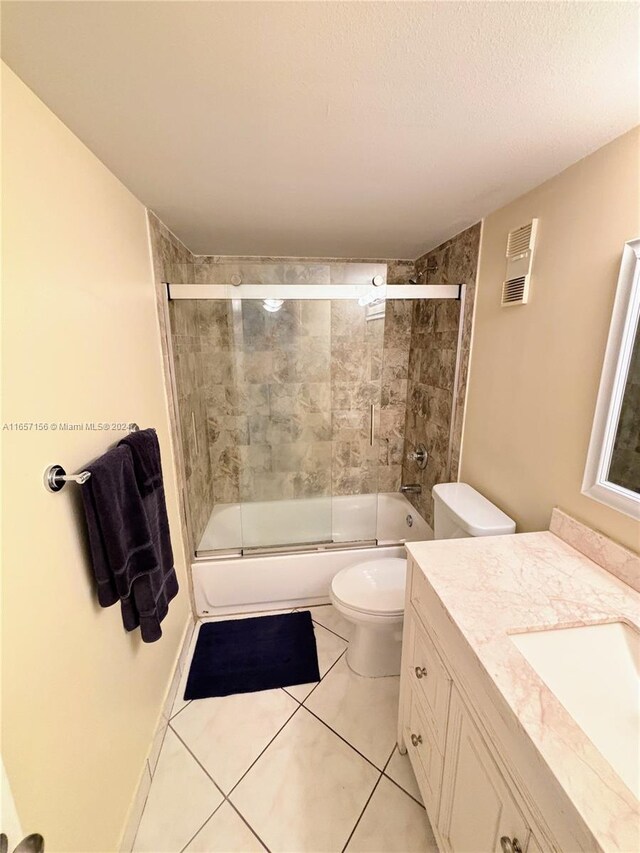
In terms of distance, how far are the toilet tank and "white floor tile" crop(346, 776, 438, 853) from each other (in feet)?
3.24

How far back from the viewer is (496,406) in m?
1.62

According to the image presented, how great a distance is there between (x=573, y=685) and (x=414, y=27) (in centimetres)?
144

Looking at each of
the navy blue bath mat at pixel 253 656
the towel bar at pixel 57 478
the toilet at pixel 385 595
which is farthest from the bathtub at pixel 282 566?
the towel bar at pixel 57 478

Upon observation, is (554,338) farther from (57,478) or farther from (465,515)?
(57,478)

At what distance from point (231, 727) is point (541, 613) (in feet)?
4.64

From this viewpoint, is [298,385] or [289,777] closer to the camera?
[289,777]

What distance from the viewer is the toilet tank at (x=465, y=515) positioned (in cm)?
143

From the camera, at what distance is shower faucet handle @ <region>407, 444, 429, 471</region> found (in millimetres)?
2371

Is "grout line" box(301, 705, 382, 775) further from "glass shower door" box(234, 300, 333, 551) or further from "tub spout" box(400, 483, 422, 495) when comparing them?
"tub spout" box(400, 483, 422, 495)

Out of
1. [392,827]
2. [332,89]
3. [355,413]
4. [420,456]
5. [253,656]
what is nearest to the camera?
[332,89]

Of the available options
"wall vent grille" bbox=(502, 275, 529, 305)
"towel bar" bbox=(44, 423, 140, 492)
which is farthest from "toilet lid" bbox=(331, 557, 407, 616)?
"wall vent grille" bbox=(502, 275, 529, 305)

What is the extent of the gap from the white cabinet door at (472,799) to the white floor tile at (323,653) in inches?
30.0

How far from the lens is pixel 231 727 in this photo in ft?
4.91

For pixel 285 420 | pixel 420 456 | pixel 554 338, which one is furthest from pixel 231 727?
pixel 554 338
